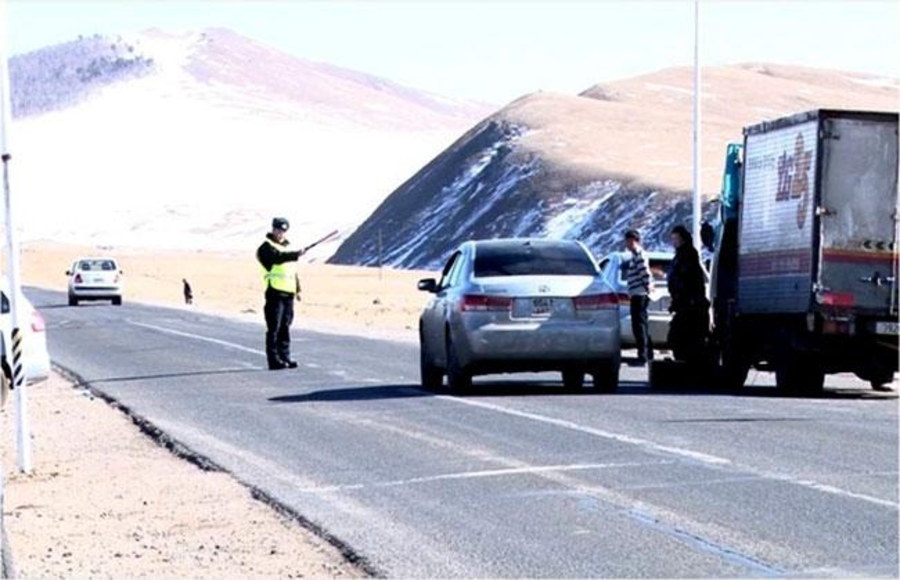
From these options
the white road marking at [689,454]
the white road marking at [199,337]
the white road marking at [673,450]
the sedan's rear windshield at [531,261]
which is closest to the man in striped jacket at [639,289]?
the sedan's rear windshield at [531,261]

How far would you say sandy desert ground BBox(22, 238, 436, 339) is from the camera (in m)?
53.4

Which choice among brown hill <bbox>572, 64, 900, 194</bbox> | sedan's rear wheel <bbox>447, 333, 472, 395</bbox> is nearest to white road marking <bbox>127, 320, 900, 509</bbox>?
sedan's rear wheel <bbox>447, 333, 472, 395</bbox>

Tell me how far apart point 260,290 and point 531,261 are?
6863 cm

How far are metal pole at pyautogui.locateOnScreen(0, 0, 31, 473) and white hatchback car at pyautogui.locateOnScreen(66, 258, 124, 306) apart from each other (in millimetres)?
49387

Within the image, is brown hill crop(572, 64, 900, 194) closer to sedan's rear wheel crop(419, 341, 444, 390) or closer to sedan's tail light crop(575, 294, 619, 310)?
sedan's rear wheel crop(419, 341, 444, 390)

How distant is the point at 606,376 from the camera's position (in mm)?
22156

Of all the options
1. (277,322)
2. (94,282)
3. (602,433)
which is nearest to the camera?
(602,433)

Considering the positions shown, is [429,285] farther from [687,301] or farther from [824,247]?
[824,247]

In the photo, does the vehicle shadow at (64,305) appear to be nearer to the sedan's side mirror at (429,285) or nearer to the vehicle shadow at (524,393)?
the vehicle shadow at (524,393)

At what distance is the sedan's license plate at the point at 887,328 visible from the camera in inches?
840

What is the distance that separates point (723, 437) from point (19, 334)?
5.55m

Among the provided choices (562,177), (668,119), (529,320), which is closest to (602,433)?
(529,320)

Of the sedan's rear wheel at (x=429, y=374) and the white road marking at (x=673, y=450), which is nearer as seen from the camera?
the white road marking at (x=673, y=450)

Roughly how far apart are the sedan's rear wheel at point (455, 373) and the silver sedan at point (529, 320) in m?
0.01
